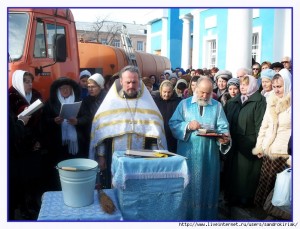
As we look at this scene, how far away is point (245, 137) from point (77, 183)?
2.08m

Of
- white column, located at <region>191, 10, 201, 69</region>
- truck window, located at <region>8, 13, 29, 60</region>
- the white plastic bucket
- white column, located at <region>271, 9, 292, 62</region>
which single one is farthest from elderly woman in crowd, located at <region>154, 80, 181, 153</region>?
white column, located at <region>191, 10, 201, 69</region>

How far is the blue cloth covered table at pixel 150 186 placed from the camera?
2631mm

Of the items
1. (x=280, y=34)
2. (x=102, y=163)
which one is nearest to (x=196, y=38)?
(x=280, y=34)

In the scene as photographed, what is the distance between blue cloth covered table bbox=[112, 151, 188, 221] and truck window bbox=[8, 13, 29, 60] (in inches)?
Answer: 114

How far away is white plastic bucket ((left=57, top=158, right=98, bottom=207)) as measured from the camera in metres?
2.51

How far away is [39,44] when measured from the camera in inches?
197

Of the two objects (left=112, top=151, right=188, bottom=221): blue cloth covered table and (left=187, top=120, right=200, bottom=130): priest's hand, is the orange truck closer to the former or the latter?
(left=187, top=120, right=200, bottom=130): priest's hand

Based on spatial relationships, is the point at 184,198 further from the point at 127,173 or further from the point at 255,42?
the point at 255,42

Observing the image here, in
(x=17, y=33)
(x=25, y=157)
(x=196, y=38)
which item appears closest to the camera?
(x=25, y=157)

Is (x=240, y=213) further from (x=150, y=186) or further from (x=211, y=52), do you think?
Result: (x=211, y=52)

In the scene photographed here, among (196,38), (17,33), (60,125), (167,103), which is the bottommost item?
(60,125)

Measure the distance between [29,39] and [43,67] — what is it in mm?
440

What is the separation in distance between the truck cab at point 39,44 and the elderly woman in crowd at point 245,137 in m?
2.73

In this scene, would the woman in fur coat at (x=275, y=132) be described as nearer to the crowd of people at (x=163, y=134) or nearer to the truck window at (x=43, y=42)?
the crowd of people at (x=163, y=134)
